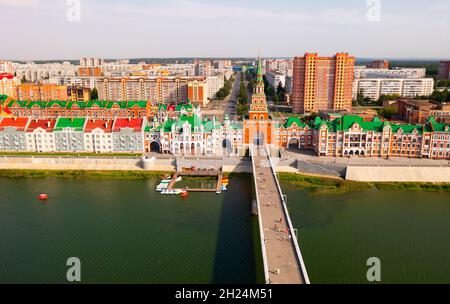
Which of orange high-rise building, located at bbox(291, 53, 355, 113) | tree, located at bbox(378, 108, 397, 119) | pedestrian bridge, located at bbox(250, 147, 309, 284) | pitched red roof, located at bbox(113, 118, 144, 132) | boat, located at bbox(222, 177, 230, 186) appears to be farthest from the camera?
orange high-rise building, located at bbox(291, 53, 355, 113)

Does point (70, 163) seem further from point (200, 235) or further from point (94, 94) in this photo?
point (94, 94)

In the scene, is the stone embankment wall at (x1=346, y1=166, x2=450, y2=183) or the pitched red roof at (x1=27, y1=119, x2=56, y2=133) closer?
the stone embankment wall at (x1=346, y1=166, x2=450, y2=183)

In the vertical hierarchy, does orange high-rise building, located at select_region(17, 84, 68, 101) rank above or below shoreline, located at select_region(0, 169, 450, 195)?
above

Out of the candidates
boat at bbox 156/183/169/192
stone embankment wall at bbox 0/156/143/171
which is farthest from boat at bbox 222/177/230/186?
stone embankment wall at bbox 0/156/143/171

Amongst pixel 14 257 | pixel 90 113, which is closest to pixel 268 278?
pixel 14 257

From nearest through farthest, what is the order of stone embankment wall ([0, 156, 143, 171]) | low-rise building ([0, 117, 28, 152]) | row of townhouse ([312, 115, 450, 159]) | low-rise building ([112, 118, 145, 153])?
row of townhouse ([312, 115, 450, 159]) → stone embankment wall ([0, 156, 143, 171]) → low-rise building ([112, 118, 145, 153]) → low-rise building ([0, 117, 28, 152])

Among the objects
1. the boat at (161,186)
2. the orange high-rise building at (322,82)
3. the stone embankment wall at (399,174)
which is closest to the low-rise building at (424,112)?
the orange high-rise building at (322,82)

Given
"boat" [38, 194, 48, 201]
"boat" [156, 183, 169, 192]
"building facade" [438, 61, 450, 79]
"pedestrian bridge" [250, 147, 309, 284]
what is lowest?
"boat" [38, 194, 48, 201]

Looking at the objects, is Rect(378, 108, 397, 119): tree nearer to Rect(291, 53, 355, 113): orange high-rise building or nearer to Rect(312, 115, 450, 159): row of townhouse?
Rect(291, 53, 355, 113): orange high-rise building
